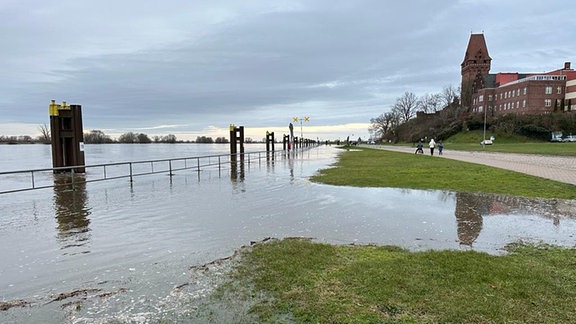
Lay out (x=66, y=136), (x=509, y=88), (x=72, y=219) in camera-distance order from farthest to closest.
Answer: (x=509, y=88)
(x=66, y=136)
(x=72, y=219)

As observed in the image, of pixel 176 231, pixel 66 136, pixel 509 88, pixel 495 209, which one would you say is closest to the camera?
pixel 176 231

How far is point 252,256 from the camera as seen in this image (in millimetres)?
4949

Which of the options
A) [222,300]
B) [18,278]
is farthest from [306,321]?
[18,278]

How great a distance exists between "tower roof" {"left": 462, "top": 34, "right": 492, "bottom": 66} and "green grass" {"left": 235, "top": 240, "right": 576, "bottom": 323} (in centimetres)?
10381

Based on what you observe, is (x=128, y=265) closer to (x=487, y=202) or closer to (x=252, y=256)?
(x=252, y=256)

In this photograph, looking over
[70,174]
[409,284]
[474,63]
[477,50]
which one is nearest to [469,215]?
[409,284]

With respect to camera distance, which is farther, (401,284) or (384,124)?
(384,124)

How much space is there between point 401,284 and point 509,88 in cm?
9268

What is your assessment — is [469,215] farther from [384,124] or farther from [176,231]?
[384,124]

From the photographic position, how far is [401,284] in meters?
3.81

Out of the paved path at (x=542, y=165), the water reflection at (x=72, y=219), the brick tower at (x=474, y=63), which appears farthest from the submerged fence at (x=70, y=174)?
the brick tower at (x=474, y=63)

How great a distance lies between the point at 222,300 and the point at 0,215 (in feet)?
25.7

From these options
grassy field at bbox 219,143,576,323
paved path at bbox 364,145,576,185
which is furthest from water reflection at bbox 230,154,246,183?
paved path at bbox 364,145,576,185

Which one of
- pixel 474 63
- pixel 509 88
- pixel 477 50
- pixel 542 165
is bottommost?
pixel 542 165
